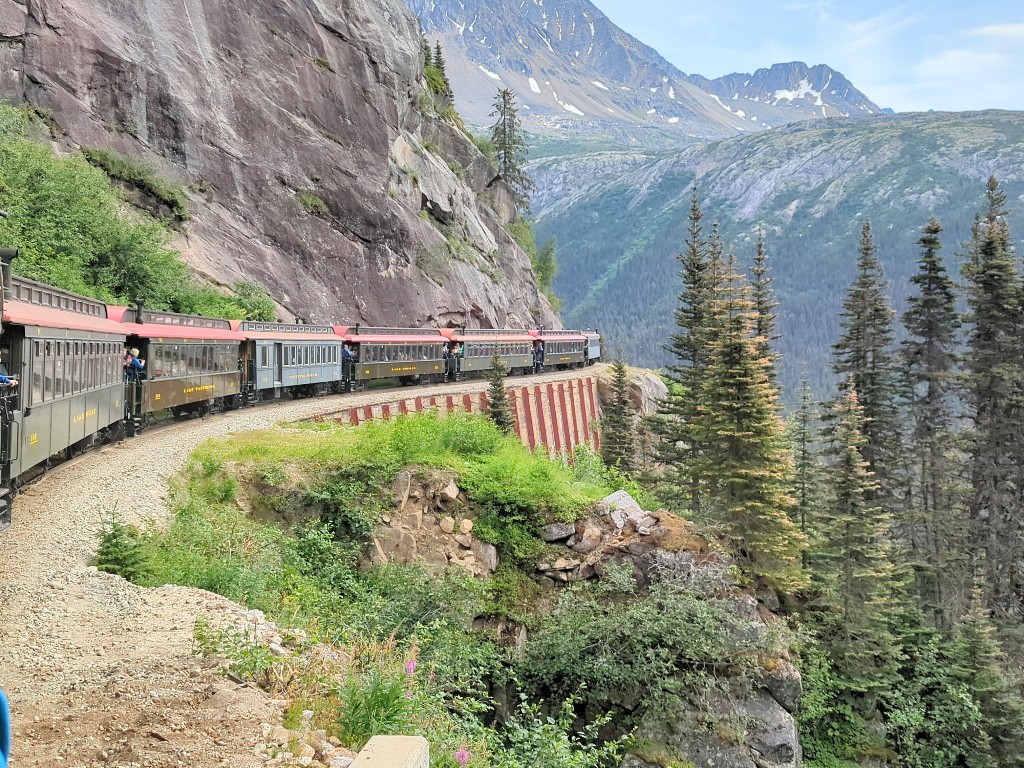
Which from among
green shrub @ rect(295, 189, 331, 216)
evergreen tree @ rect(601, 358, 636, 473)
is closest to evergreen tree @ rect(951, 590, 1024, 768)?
evergreen tree @ rect(601, 358, 636, 473)

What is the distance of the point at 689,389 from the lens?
3622 cm

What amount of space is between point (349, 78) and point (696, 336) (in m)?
31.1

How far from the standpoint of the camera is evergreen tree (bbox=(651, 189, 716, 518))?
29.9 m

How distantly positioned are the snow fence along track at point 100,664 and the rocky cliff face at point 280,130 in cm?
3141

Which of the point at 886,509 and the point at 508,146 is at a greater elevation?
the point at 508,146

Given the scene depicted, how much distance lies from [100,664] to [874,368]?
122 ft

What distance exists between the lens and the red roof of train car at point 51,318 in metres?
10.9

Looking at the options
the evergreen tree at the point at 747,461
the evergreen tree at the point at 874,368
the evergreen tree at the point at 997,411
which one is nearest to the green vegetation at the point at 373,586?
the evergreen tree at the point at 747,461

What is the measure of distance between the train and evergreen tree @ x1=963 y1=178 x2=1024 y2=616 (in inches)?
984

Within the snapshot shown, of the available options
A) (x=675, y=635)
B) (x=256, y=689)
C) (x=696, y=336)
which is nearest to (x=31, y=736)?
(x=256, y=689)

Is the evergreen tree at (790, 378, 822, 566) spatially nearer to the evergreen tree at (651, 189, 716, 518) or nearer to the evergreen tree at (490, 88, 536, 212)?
the evergreen tree at (651, 189, 716, 518)

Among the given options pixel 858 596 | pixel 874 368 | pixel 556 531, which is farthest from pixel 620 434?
pixel 556 531

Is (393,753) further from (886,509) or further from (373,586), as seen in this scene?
(886,509)

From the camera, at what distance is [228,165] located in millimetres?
43500
